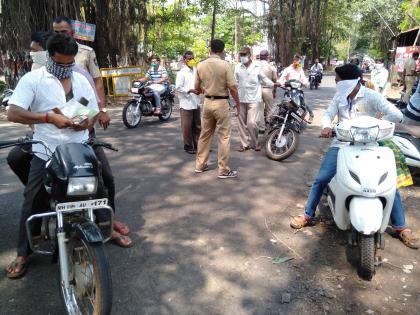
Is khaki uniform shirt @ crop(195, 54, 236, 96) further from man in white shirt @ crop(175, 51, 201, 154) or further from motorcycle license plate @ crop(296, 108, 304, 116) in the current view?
motorcycle license plate @ crop(296, 108, 304, 116)

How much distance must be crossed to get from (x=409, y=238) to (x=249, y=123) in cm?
385

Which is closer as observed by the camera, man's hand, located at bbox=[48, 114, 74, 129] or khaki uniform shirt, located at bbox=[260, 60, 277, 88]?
man's hand, located at bbox=[48, 114, 74, 129]

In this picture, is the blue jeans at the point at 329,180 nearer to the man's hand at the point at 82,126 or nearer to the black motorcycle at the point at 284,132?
the man's hand at the point at 82,126

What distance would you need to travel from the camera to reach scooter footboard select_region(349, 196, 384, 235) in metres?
2.91

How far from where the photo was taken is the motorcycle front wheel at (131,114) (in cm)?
888

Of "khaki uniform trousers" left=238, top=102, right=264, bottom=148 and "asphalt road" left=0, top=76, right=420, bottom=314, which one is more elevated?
"khaki uniform trousers" left=238, top=102, right=264, bottom=148

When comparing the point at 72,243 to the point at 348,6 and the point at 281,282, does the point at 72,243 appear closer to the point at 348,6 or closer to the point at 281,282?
the point at 281,282

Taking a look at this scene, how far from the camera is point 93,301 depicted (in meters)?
2.29

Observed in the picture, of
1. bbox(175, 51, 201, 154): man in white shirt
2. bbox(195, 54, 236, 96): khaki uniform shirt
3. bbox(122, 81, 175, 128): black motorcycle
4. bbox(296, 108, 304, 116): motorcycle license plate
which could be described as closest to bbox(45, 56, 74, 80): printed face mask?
bbox(195, 54, 236, 96): khaki uniform shirt

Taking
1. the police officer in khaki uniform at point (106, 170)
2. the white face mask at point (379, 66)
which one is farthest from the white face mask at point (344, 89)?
the white face mask at point (379, 66)

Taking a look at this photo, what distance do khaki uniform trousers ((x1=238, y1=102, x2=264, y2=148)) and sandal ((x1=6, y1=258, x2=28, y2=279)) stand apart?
4.63 meters

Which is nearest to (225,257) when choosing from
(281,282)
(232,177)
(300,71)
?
(281,282)

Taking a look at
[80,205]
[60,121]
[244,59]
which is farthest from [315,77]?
[80,205]

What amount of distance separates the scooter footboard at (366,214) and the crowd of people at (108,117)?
571mm
